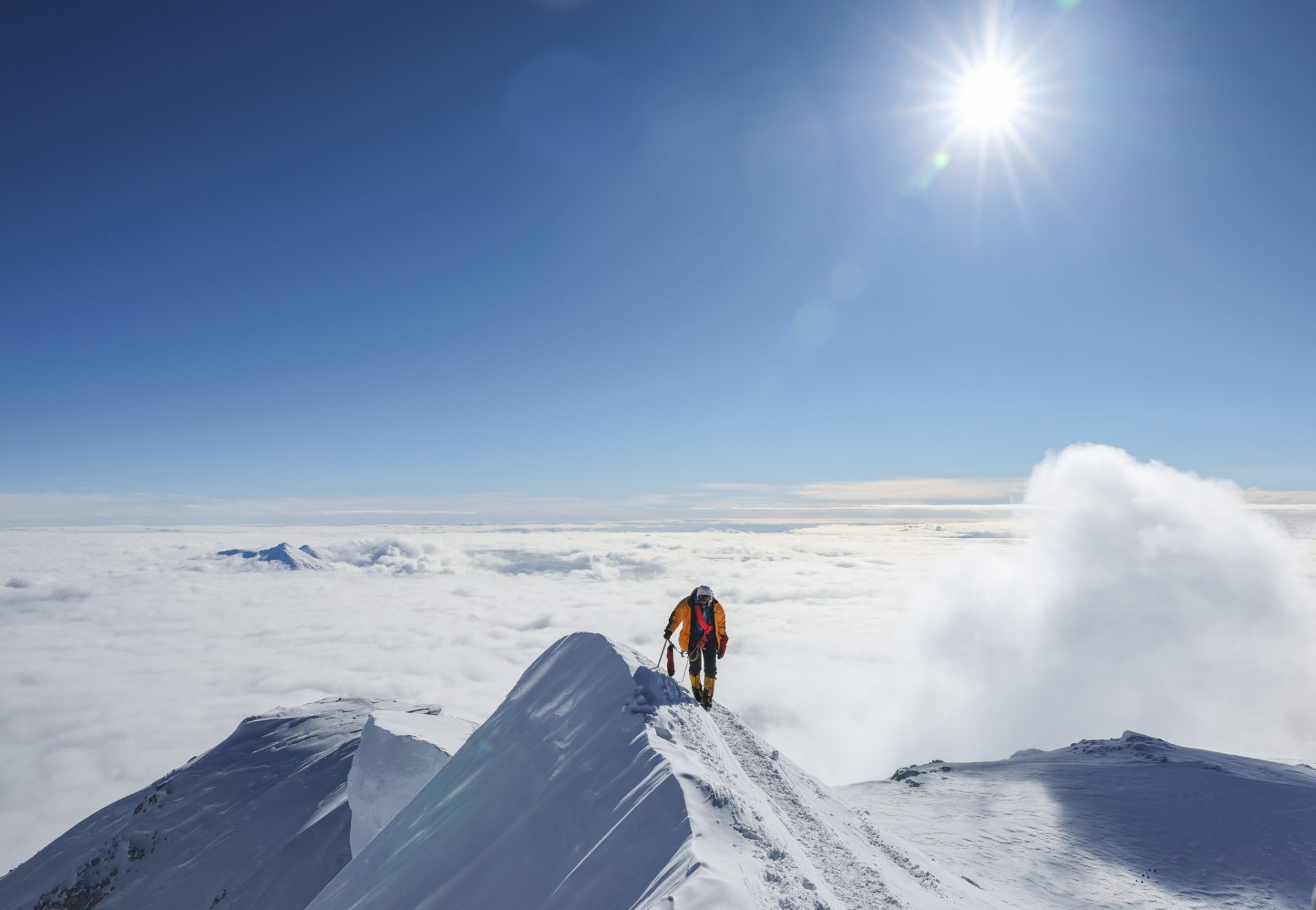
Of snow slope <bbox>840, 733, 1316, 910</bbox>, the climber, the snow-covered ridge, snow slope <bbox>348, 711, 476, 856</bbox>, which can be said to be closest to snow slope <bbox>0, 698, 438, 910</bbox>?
the snow-covered ridge

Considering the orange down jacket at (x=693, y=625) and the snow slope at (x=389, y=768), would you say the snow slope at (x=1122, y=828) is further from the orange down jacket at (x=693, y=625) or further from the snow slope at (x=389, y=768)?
the snow slope at (x=389, y=768)

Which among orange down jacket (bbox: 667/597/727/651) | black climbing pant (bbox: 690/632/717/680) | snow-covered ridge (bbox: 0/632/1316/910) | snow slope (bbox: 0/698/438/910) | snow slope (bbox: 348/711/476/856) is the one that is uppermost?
orange down jacket (bbox: 667/597/727/651)

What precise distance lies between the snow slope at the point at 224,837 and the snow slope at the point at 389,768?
18.5 m

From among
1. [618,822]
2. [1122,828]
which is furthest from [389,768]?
[1122,828]

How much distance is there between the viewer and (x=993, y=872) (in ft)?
54.4

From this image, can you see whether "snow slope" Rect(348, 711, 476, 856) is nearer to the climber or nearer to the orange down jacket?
the climber

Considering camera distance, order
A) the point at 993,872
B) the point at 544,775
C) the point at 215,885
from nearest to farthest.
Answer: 1. the point at 544,775
2. the point at 993,872
3. the point at 215,885

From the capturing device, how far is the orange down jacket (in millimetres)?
14453

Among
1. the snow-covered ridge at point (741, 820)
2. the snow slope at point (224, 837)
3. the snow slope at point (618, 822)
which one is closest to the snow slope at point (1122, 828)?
the snow-covered ridge at point (741, 820)

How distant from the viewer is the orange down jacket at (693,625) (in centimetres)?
1445

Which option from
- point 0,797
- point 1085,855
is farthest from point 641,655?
point 0,797

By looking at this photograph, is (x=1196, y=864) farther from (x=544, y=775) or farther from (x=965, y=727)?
(x=965, y=727)

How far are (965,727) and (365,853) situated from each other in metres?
172

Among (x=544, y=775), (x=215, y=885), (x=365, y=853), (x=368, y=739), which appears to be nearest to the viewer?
(x=544, y=775)
